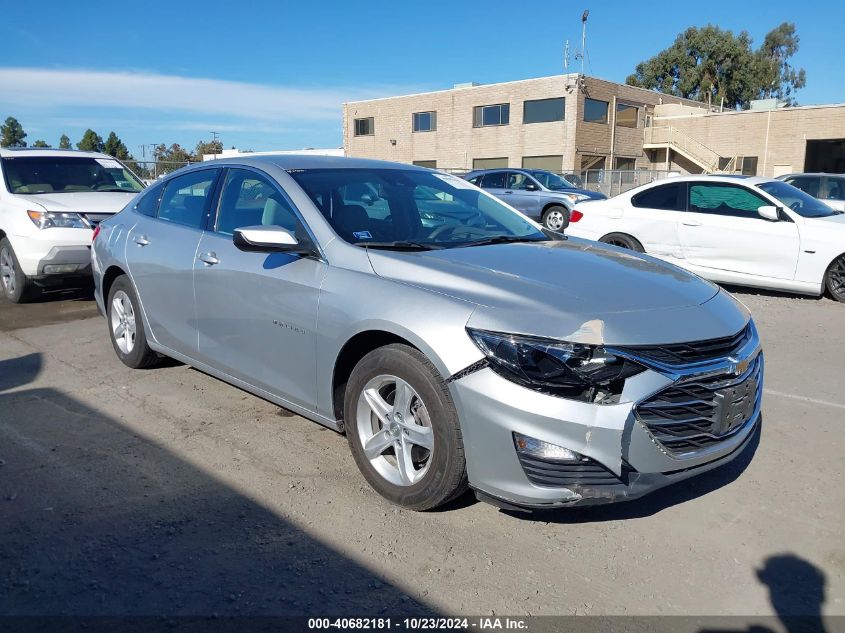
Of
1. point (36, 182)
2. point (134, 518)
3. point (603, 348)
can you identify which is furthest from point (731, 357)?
point (36, 182)

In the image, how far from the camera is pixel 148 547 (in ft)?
10.4

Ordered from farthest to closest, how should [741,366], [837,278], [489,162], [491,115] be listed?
[489,162] < [491,115] < [837,278] < [741,366]

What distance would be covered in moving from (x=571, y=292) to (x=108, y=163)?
26.5ft

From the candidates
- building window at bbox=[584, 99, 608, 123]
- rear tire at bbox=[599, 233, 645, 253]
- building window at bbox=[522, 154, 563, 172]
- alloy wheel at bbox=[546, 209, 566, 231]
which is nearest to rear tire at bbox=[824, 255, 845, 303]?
rear tire at bbox=[599, 233, 645, 253]

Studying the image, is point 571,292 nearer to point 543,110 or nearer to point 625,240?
point 625,240

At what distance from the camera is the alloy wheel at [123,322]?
5.61 meters

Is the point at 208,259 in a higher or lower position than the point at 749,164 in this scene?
lower

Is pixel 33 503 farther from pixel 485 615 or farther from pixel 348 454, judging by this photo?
pixel 485 615

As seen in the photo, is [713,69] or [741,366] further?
[713,69]

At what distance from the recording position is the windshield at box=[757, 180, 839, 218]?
912 cm

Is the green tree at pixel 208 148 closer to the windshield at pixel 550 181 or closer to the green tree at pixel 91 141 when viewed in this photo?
the green tree at pixel 91 141

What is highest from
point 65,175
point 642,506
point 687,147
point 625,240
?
point 687,147

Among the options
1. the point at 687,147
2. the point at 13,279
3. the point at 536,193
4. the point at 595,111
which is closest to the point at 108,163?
the point at 13,279

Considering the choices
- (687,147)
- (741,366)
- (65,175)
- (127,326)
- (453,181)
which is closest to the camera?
(741,366)
